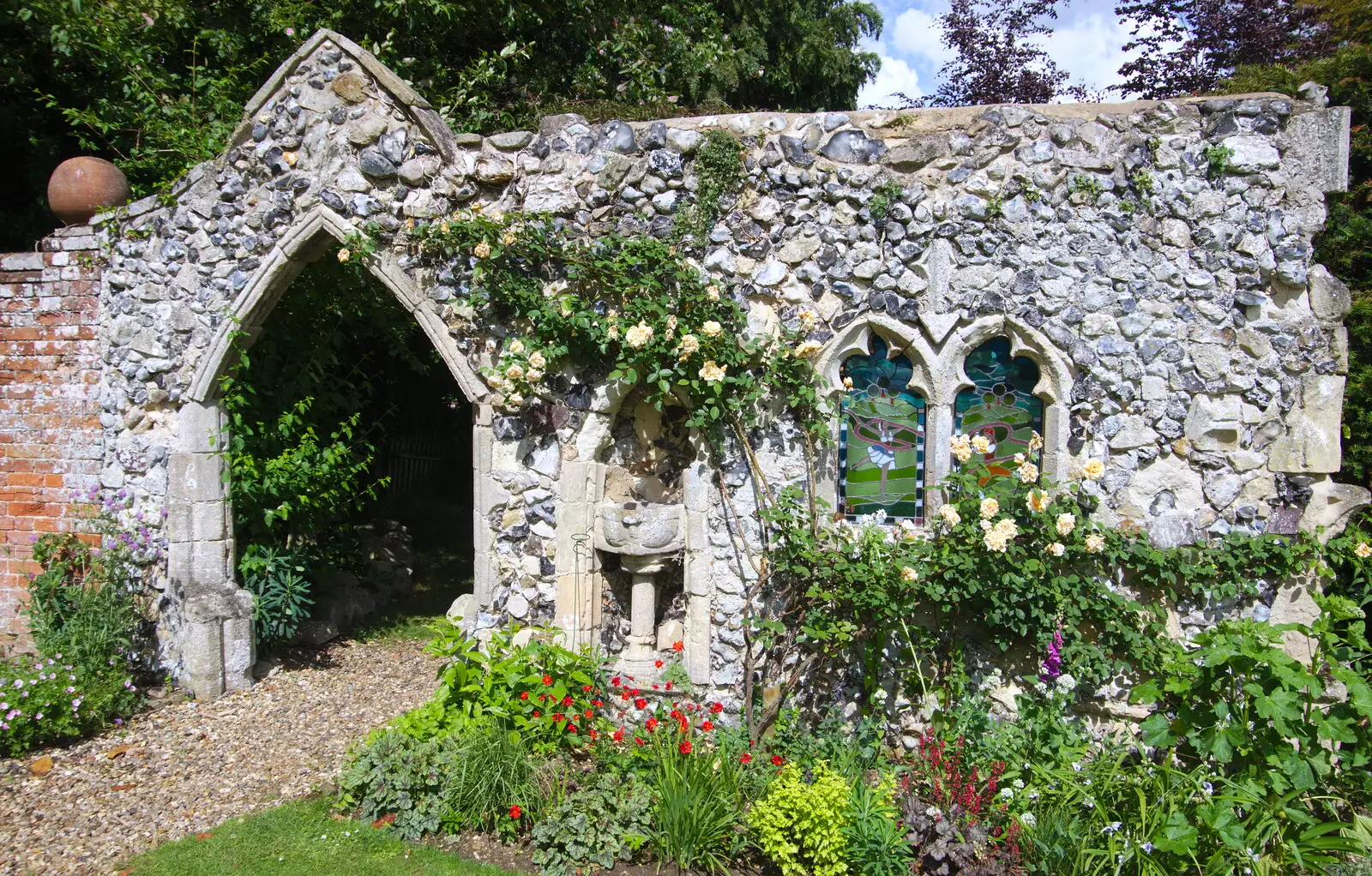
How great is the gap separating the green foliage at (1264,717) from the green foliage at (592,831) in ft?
7.69

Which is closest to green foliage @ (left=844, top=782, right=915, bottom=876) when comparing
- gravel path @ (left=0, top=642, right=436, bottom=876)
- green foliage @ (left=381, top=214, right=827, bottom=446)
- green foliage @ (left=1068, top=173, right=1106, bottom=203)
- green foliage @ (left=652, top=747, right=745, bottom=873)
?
green foliage @ (left=652, top=747, right=745, bottom=873)

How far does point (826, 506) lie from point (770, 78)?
9809mm

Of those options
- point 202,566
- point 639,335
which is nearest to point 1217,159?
point 639,335

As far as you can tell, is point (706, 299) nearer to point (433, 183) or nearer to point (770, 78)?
point (433, 183)

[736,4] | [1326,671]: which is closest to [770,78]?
[736,4]

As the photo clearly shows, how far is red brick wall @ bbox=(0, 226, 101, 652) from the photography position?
19.5 ft

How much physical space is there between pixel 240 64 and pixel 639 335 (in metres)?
6.09

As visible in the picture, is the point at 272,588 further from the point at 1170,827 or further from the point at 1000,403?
the point at 1170,827

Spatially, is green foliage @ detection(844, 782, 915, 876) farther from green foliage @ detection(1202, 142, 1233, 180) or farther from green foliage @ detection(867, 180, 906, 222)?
green foliage @ detection(1202, 142, 1233, 180)

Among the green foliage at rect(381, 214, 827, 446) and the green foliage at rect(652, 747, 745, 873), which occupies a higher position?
the green foliage at rect(381, 214, 827, 446)

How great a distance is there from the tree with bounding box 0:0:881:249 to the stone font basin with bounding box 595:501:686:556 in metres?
2.85

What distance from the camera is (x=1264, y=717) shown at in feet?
11.0

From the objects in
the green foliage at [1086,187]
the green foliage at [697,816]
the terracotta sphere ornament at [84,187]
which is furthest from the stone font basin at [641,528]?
the terracotta sphere ornament at [84,187]

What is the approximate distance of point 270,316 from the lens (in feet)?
20.5
